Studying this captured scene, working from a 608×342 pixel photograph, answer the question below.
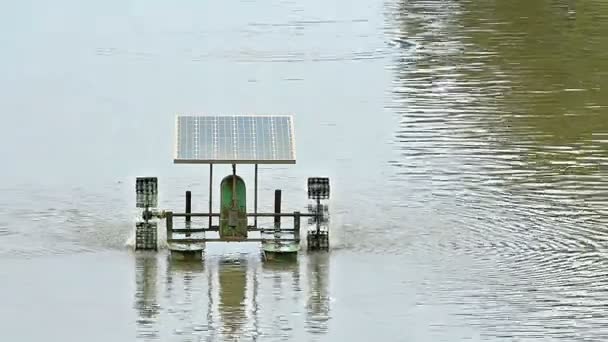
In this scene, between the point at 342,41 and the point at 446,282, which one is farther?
the point at 342,41

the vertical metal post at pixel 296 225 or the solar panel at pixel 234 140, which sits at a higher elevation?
the solar panel at pixel 234 140

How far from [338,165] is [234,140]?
583 centimetres

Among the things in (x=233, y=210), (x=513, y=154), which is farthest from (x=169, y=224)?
(x=513, y=154)

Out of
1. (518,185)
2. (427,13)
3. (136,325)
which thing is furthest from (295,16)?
(136,325)

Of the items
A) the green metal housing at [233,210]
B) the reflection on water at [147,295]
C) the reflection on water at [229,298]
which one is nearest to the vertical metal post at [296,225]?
the reflection on water at [229,298]

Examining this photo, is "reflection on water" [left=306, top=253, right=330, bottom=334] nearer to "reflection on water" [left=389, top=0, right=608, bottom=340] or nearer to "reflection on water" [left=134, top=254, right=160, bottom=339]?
"reflection on water" [left=389, top=0, right=608, bottom=340]

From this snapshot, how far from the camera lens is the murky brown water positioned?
17.6 metres

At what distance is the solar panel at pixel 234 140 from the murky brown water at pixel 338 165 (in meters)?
1.30

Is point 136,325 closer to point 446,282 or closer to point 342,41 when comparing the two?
point 446,282

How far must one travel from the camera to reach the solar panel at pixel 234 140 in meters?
19.0

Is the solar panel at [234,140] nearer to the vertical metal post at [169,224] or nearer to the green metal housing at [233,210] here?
the green metal housing at [233,210]

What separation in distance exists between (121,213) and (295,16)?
63.2ft

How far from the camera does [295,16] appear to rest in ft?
132

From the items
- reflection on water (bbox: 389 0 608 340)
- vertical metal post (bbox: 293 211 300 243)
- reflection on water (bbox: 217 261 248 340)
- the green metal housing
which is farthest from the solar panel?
reflection on water (bbox: 389 0 608 340)
